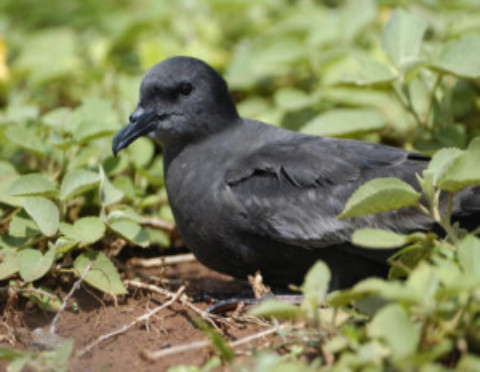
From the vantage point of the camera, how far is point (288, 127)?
16.4 ft

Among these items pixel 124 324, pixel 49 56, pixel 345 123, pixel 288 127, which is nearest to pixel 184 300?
pixel 124 324

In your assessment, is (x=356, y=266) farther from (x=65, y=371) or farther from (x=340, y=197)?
(x=65, y=371)

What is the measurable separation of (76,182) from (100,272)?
0.51 metres

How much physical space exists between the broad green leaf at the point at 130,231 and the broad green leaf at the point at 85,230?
73 mm

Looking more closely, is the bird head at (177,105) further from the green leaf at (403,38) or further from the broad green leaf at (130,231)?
the green leaf at (403,38)

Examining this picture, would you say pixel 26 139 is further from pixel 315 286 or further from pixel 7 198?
pixel 315 286

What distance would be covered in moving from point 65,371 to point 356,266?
145 cm

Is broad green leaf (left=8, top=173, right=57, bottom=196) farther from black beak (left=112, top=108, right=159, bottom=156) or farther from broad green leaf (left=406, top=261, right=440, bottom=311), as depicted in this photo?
broad green leaf (left=406, top=261, right=440, bottom=311)

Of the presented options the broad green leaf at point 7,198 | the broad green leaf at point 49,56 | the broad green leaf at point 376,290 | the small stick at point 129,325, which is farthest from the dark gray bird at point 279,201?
the broad green leaf at point 49,56

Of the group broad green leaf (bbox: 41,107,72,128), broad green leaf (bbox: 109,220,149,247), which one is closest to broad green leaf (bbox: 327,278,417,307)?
broad green leaf (bbox: 109,220,149,247)

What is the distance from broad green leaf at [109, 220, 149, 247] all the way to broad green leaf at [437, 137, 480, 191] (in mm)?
1549

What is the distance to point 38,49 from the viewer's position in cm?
688

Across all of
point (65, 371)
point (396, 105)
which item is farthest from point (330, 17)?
point (65, 371)

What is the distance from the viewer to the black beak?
388cm
